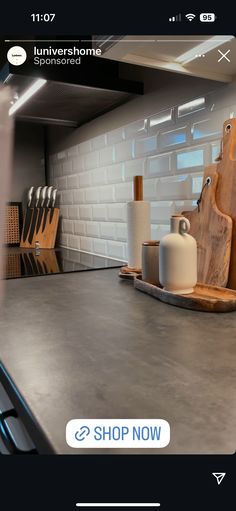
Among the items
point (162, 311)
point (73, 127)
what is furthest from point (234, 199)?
point (73, 127)

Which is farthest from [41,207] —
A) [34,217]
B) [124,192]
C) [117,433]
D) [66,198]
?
[117,433]

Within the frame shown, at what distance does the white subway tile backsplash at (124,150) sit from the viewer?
1.03 metres

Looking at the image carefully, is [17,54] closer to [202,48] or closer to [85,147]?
[202,48]

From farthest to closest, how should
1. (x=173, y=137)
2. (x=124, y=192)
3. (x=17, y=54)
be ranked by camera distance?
(x=124, y=192), (x=173, y=137), (x=17, y=54)

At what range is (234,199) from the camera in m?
0.62

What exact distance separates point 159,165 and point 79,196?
1.62 ft

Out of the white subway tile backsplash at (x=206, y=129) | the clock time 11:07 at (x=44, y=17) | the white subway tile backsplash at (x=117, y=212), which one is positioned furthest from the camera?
the white subway tile backsplash at (x=117, y=212)

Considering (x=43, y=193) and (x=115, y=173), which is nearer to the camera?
(x=115, y=173)

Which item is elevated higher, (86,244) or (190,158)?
(190,158)

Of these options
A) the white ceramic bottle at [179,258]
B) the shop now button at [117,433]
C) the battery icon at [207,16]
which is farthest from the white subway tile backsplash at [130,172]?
the shop now button at [117,433]

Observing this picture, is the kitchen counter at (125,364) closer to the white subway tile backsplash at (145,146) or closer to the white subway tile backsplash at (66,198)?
the white subway tile backsplash at (145,146)

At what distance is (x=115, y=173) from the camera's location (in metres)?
1.11

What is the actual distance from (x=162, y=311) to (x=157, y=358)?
0.57ft
